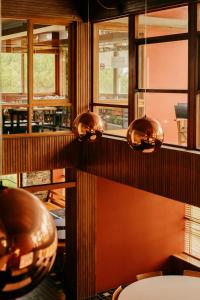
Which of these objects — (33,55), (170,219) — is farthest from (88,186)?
(33,55)

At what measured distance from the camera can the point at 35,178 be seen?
1420 cm

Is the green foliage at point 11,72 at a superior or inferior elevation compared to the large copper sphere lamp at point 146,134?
superior

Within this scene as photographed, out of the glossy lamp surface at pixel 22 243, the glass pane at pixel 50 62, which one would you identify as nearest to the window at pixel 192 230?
the glass pane at pixel 50 62

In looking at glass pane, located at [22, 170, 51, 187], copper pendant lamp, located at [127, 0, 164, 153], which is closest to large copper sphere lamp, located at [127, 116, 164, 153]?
copper pendant lamp, located at [127, 0, 164, 153]

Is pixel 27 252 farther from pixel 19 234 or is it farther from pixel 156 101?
pixel 156 101

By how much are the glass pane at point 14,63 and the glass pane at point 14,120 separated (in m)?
0.13

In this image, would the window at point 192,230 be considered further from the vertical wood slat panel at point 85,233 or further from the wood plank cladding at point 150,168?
the wood plank cladding at point 150,168

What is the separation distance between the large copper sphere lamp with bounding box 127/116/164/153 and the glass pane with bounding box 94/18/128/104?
11.1ft

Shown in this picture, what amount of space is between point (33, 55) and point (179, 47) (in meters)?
2.64

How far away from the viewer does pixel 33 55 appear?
7.81 m

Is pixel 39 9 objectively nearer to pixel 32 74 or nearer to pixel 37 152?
pixel 32 74

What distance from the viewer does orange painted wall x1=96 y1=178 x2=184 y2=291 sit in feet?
29.3

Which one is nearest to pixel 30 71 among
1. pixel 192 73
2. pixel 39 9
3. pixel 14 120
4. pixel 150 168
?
pixel 14 120

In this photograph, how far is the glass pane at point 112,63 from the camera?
24.7 ft
